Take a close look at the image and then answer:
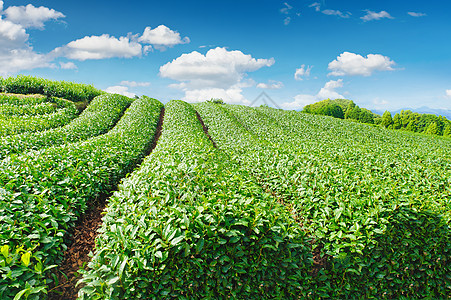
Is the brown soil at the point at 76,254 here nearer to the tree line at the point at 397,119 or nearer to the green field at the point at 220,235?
the green field at the point at 220,235

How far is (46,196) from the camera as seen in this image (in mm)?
4516

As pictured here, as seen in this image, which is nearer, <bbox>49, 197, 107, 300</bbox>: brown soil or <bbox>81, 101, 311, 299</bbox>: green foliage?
<bbox>81, 101, 311, 299</bbox>: green foliage

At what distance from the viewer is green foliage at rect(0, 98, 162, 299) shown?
2.86 m

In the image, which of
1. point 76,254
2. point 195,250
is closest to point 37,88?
point 76,254

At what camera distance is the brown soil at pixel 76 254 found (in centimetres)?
366

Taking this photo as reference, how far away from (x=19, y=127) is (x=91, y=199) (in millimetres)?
10294

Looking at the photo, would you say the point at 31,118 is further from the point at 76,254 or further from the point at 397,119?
the point at 397,119

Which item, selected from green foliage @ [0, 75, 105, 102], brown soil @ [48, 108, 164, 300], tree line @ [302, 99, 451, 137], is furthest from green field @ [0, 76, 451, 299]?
tree line @ [302, 99, 451, 137]

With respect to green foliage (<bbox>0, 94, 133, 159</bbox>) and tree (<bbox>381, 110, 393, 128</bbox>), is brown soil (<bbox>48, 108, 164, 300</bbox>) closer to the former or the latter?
green foliage (<bbox>0, 94, 133, 159</bbox>)

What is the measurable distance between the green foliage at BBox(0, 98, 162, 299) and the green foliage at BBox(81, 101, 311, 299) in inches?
31.6

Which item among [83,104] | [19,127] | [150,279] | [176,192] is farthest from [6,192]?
[83,104]

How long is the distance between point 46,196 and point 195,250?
3.55 m

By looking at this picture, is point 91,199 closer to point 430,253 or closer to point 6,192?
point 6,192

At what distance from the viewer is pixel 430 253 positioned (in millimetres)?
4543
